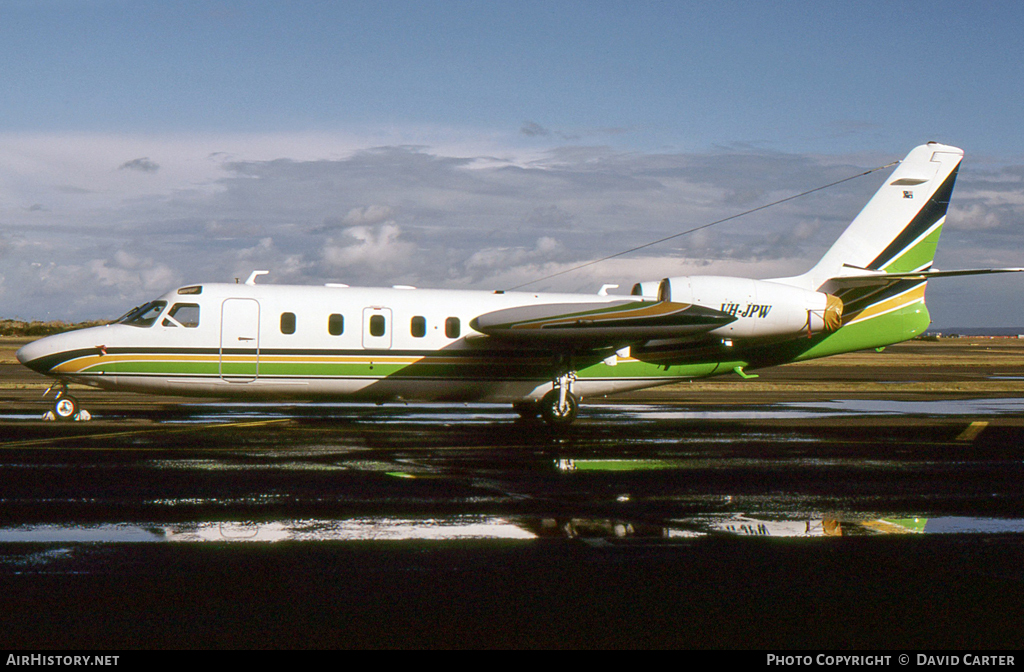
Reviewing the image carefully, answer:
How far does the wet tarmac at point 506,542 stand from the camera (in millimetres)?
5930

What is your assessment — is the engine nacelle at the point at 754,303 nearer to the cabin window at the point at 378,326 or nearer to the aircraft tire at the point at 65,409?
the cabin window at the point at 378,326

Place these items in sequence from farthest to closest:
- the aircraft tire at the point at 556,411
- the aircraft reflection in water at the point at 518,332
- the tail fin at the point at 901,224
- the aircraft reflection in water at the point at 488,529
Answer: the tail fin at the point at 901,224 < the aircraft tire at the point at 556,411 < the aircraft reflection in water at the point at 518,332 < the aircraft reflection in water at the point at 488,529

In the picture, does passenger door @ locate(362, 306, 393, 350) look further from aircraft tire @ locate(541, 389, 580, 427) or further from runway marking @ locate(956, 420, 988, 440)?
runway marking @ locate(956, 420, 988, 440)

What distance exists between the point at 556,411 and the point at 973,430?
30.0 feet

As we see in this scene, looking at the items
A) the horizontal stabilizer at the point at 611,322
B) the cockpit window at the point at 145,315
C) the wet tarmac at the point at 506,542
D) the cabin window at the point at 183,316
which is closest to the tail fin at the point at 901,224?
the horizontal stabilizer at the point at 611,322

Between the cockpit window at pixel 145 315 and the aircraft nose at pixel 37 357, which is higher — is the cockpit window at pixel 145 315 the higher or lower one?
the higher one

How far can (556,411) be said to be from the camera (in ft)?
67.6

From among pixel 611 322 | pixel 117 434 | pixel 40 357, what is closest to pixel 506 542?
pixel 117 434

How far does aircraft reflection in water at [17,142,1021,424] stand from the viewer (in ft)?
65.0

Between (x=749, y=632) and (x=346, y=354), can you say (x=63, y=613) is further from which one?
(x=346, y=354)

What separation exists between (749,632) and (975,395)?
30.1 metres

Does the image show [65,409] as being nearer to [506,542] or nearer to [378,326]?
[378,326]

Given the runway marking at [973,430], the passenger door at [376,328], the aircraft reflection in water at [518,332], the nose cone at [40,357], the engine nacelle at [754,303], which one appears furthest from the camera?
the engine nacelle at [754,303]

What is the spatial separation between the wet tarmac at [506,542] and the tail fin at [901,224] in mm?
6821
